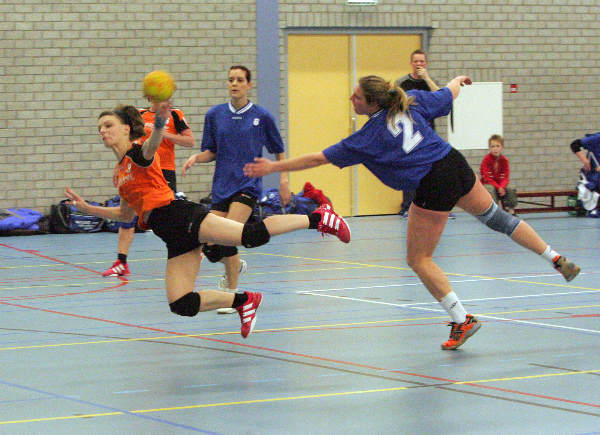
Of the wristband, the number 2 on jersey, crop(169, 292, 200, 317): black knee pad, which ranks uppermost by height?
the wristband

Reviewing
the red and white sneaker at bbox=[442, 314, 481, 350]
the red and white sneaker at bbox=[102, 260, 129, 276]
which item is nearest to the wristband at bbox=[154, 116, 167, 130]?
the red and white sneaker at bbox=[442, 314, 481, 350]

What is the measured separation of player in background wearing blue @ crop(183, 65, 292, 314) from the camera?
342 inches

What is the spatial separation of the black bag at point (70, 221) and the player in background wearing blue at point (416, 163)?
10.9m

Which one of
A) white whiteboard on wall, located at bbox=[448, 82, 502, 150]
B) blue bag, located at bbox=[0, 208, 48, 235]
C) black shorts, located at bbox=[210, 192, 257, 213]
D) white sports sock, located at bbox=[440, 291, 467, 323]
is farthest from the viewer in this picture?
white whiteboard on wall, located at bbox=[448, 82, 502, 150]

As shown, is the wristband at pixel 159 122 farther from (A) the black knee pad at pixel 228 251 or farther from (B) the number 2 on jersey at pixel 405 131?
(A) the black knee pad at pixel 228 251

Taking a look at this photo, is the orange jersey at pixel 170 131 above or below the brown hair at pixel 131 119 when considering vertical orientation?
below

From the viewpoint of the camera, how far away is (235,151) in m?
8.88

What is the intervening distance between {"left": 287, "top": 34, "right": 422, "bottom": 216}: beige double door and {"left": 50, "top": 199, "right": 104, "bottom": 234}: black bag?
385 centimetres

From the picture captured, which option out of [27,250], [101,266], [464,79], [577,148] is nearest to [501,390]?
[464,79]

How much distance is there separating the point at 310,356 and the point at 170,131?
13.8 ft

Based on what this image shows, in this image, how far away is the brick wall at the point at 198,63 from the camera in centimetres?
1733

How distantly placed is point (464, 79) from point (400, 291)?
108 inches

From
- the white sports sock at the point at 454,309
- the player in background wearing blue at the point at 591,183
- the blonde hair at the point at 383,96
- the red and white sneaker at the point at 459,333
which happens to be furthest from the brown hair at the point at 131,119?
the player in background wearing blue at the point at 591,183

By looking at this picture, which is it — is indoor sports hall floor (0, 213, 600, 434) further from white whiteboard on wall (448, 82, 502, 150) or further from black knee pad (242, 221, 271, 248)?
white whiteboard on wall (448, 82, 502, 150)
